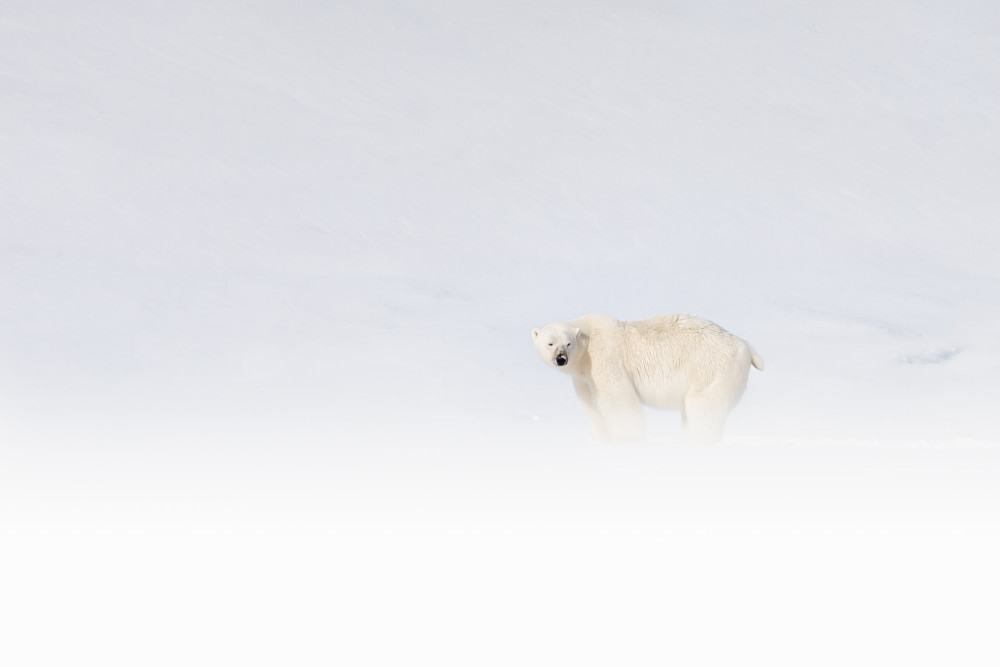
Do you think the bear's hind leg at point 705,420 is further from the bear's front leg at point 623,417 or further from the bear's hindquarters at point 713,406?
the bear's front leg at point 623,417

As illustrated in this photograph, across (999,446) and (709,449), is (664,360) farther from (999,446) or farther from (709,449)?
(999,446)

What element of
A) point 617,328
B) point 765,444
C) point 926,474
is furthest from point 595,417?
point 926,474

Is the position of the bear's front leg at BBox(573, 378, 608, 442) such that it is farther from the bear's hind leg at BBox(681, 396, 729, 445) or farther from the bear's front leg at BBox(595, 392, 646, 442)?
the bear's hind leg at BBox(681, 396, 729, 445)

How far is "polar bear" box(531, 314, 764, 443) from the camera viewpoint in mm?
7332

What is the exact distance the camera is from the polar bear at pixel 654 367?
733 centimetres

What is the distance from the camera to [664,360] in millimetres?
7449

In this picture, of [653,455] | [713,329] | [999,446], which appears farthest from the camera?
[713,329]

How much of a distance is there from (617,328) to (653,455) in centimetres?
145

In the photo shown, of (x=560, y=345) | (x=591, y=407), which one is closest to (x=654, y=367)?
(x=591, y=407)

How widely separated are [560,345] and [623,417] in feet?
2.13

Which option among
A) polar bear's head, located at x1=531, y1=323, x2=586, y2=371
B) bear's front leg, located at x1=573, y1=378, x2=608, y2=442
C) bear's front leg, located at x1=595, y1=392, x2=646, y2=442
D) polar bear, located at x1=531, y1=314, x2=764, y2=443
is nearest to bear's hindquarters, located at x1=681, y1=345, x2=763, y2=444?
polar bear, located at x1=531, y1=314, x2=764, y2=443

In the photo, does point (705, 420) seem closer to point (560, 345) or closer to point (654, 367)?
point (654, 367)

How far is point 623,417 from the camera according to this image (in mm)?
7414

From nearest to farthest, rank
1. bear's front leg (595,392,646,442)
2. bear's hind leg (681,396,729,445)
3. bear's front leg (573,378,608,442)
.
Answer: bear's hind leg (681,396,729,445) < bear's front leg (595,392,646,442) < bear's front leg (573,378,608,442)
